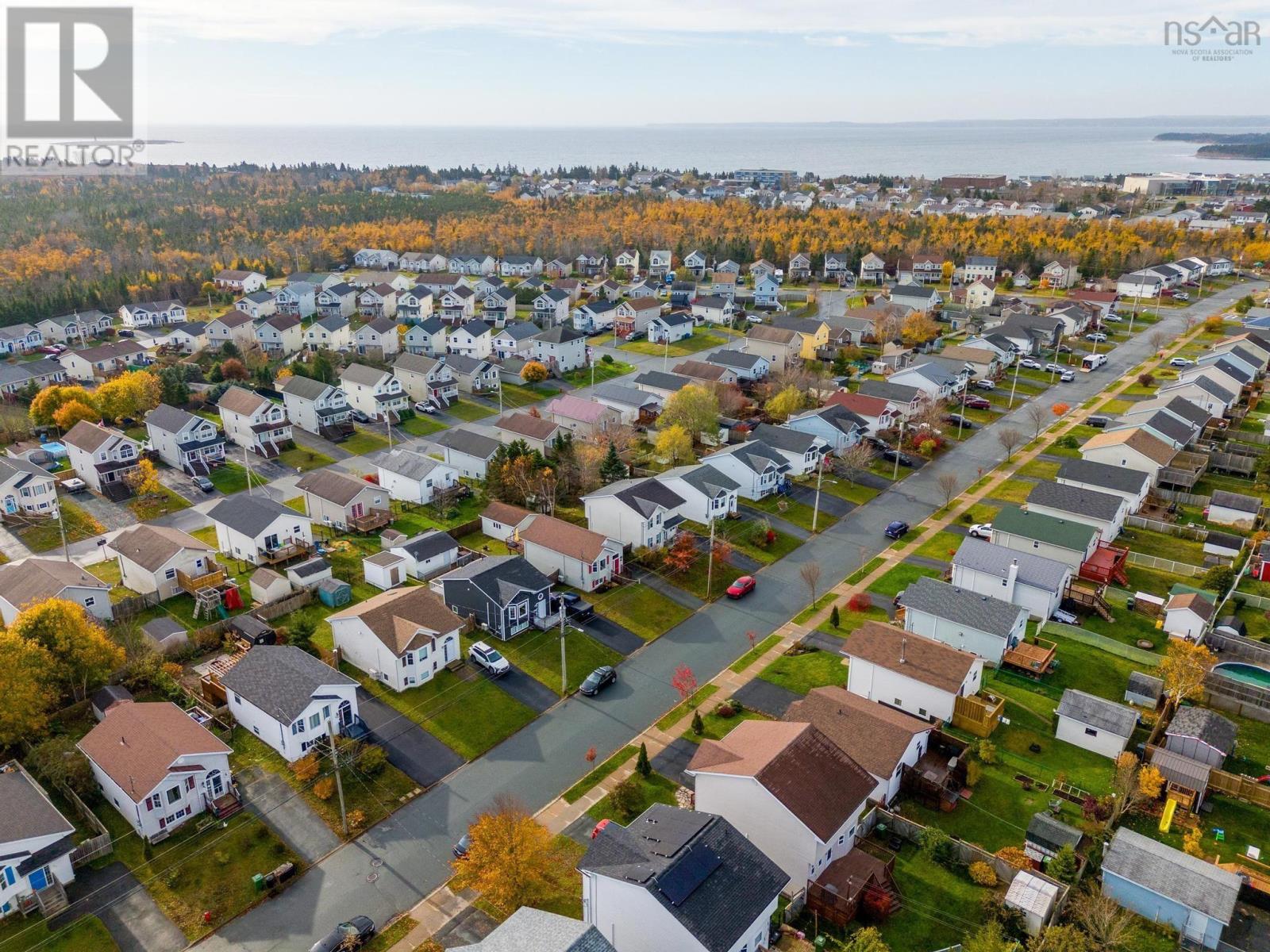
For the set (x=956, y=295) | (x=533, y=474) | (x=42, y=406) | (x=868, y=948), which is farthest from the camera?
(x=956, y=295)

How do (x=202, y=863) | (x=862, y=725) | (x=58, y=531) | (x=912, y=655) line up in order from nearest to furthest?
1. (x=202, y=863)
2. (x=862, y=725)
3. (x=912, y=655)
4. (x=58, y=531)

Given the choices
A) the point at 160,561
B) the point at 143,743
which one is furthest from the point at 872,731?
the point at 160,561

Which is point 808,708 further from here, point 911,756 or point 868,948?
point 868,948

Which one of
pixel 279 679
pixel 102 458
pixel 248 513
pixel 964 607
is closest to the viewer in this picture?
pixel 279 679

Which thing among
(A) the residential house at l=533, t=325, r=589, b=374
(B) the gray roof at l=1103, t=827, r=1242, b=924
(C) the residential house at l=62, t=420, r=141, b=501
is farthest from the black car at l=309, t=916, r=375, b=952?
(A) the residential house at l=533, t=325, r=589, b=374

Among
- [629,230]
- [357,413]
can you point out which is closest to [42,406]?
[357,413]

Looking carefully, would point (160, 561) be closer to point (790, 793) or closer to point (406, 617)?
point (406, 617)

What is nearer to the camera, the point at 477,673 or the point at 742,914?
the point at 742,914

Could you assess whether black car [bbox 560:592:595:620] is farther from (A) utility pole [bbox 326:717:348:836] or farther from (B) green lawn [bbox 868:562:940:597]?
→ (B) green lawn [bbox 868:562:940:597]

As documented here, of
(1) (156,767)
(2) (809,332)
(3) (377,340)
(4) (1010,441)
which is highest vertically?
(2) (809,332)
